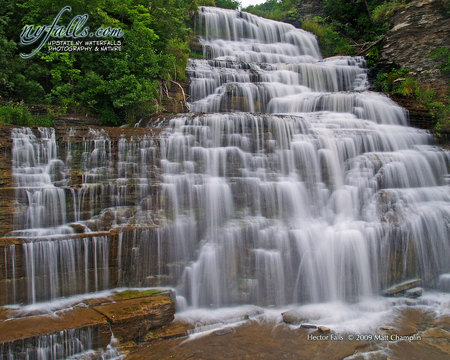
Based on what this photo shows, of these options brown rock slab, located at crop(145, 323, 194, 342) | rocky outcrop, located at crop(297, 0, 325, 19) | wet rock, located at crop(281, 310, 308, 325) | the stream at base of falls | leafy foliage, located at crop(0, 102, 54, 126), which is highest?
rocky outcrop, located at crop(297, 0, 325, 19)

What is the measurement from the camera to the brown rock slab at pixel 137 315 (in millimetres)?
6996

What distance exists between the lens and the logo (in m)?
12.9

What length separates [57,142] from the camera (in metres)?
9.95

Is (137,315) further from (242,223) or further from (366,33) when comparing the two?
(366,33)

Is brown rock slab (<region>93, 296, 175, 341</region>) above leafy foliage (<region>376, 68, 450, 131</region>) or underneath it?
underneath

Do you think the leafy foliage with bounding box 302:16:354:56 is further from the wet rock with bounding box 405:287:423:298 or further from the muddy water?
the muddy water

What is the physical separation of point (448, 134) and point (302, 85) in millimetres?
7022

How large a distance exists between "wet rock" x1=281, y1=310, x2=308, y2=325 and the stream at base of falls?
0.11m

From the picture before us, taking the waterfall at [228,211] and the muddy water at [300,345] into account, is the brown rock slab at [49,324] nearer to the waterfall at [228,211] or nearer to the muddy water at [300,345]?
the muddy water at [300,345]

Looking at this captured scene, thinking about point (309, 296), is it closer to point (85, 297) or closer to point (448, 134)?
point (85, 297)

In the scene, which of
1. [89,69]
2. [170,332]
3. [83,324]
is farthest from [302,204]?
[89,69]

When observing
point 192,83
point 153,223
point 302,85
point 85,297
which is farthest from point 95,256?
point 302,85

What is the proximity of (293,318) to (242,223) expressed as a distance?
2.80 m

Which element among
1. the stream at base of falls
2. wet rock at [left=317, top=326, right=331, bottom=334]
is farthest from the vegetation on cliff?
wet rock at [left=317, top=326, right=331, bottom=334]
